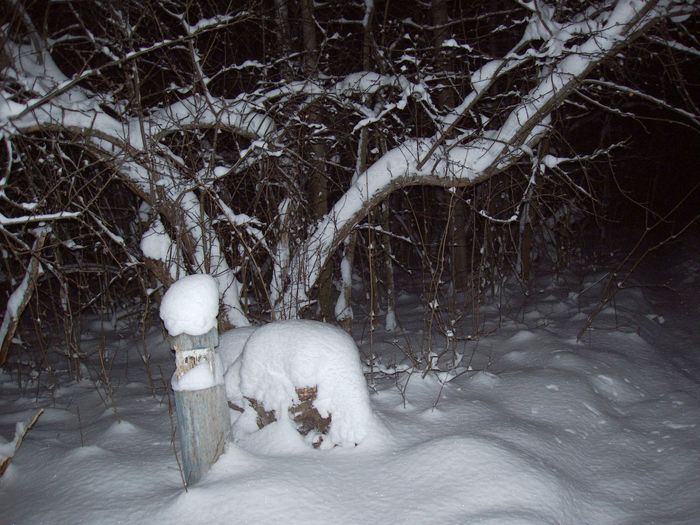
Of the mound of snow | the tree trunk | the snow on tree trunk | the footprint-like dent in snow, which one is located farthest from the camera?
the tree trunk

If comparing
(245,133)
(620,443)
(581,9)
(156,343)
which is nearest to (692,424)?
(620,443)

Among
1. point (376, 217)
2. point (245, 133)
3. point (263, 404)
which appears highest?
point (245, 133)

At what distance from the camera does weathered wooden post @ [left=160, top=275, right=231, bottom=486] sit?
275 centimetres

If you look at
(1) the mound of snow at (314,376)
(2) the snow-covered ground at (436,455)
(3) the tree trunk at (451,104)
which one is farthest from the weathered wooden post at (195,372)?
(3) the tree trunk at (451,104)

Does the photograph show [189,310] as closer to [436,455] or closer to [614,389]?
[436,455]

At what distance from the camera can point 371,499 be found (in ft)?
8.85

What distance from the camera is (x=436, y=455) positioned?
3.02m

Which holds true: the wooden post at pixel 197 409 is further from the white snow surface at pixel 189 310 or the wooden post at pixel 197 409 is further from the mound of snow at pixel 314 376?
the mound of snow at pixel 314 376

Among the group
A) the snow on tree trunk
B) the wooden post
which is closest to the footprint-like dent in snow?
the snow on tree trunk

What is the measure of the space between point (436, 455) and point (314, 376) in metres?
0.84

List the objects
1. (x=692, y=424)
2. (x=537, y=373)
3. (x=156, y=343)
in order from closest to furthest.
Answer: (x=692, y=424) < (x=537, y=373) < (x=156, y=343)

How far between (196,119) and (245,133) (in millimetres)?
555

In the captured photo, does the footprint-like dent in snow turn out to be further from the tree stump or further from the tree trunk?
the tree trunk

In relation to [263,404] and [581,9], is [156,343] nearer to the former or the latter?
[263,404]
